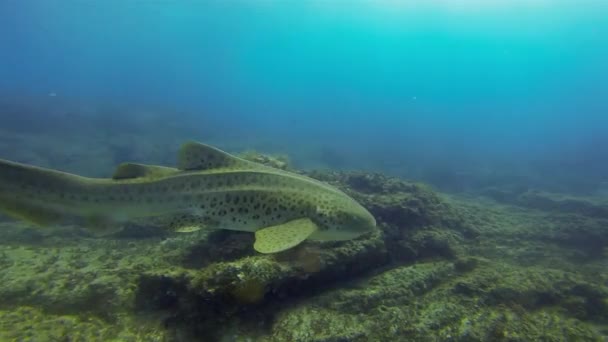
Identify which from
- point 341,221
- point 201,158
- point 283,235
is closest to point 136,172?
point 201,158

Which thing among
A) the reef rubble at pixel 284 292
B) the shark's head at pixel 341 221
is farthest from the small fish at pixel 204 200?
the reef rubble at pixel 284 292

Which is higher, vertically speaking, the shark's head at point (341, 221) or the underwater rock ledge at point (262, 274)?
the shark's head at point (341, 221)

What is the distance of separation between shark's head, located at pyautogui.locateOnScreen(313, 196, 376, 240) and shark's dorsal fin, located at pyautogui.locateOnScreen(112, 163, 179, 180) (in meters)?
2.52

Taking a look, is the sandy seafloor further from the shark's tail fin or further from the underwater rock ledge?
the shark's tail fin

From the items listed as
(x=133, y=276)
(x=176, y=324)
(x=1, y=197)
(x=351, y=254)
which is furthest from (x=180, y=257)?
(x=351, y=254)

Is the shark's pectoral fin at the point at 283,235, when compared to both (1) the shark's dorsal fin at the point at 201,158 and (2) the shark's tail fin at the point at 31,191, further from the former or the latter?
(2) the shark's tail fin at the point at 31,191

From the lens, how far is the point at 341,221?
5.20 m

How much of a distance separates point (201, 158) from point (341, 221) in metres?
2.51

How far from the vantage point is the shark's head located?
5.16m

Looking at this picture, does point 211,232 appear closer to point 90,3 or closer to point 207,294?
point 207,294

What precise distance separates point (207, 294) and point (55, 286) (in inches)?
102

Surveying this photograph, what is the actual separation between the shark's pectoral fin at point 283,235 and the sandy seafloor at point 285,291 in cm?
38

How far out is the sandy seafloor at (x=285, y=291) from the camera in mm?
4262

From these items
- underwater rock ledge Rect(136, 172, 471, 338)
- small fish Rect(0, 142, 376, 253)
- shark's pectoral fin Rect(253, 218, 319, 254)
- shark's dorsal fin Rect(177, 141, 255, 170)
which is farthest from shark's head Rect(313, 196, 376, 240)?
shark's dorsal fin Rect(177, 141, 255, 170)
